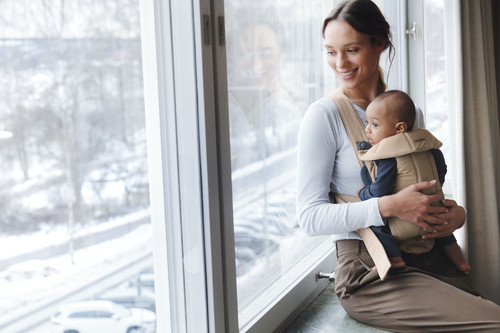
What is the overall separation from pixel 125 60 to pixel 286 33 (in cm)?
95

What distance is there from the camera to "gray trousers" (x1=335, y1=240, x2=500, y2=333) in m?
1.55

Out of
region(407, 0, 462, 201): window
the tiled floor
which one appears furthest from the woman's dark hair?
region(407, 0, 462, 201): window

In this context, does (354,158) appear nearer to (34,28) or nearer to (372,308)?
(372,308)

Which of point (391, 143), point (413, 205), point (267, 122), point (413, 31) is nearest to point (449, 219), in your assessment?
point (413, 205)

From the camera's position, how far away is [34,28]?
0.90 meters

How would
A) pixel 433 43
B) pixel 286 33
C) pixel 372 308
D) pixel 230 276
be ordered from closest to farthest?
pixel 230 276 → pixel 372 308 → pixel 286 33 → pixel 433 43

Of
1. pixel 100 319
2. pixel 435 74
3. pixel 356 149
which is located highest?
pixel 435 74

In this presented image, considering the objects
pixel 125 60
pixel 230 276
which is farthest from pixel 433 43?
pixel 125 60

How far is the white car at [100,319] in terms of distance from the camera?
985 mm

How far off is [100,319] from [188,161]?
0.42m

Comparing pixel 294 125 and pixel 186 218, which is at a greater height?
pixel 294 125

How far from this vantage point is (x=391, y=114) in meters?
1.59

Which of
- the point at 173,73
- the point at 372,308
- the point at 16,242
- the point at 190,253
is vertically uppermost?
the point at 173,73

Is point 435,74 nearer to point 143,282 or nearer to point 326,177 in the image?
point 326,177
